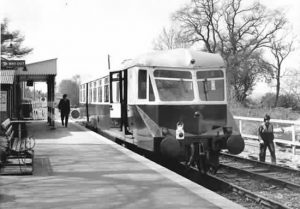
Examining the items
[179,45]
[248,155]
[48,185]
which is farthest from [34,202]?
[179,45]

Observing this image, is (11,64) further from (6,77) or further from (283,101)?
(283,101)

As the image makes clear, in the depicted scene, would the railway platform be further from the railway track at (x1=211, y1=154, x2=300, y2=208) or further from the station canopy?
the station canopy

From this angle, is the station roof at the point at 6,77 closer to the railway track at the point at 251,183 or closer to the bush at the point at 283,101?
the railway track at the point at 251,183

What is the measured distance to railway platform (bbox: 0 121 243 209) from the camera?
22.0 feet

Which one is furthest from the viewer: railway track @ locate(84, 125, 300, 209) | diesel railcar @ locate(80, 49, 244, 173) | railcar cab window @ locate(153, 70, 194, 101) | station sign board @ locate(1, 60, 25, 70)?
station sign board @ locate(1, 60, 25, 70)

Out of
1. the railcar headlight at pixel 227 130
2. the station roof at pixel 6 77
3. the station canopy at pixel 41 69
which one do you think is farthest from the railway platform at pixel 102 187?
the station canopy at pixel 41 69

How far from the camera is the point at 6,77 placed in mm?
16906

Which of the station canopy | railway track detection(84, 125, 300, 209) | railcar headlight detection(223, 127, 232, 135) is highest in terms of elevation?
the station canopy

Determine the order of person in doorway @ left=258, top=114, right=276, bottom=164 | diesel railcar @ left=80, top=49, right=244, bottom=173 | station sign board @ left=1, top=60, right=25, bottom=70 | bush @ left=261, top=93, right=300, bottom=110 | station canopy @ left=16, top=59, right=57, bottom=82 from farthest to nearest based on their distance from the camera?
1. bush @ left=261, top=93, right=300, bottom=110
2. station canopy @ left=16, top=59, right=57, bottom=82
3. person in doorway @ left=258, top=114, right=276, bottom=164
4. station sign board @ left=1, top=60, right=25, bottom=70
5. diesel railcar @ left=80, top=49, right=244, bottom=173

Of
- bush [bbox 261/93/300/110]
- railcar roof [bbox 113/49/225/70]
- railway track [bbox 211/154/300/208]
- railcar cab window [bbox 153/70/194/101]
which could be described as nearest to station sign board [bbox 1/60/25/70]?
railcar roof [bbox 113/49/225/70]

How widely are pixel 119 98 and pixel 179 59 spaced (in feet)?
7.88

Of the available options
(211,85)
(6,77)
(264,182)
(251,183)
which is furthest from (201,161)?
(6,77)

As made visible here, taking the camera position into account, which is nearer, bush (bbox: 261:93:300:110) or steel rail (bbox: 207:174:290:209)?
steel rail (bbox: 207:174:290:209)

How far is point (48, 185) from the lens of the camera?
797cm
